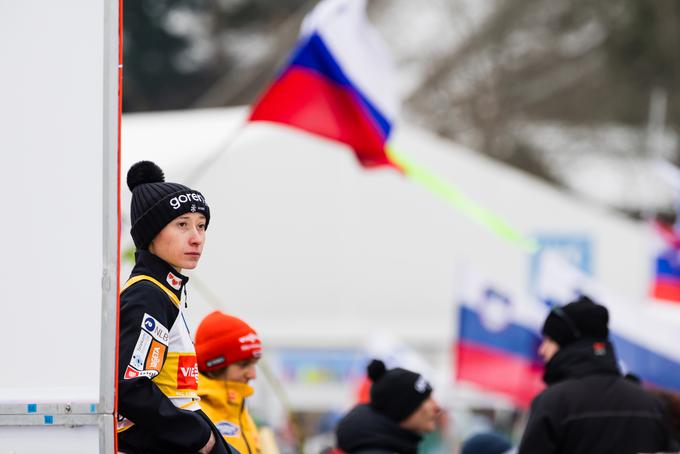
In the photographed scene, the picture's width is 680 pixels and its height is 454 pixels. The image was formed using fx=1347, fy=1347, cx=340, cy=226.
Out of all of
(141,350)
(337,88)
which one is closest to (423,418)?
(141,350)

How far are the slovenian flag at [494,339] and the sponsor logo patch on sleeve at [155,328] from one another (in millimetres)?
7543

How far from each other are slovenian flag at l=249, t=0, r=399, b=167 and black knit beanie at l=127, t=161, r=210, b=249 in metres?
4.52

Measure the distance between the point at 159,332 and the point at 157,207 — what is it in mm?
405

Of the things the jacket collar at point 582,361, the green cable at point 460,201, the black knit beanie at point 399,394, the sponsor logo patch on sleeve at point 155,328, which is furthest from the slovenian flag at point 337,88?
the sponsor logo patch on sleeve at point 155,328

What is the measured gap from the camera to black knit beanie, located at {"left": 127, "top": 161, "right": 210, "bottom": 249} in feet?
12.6

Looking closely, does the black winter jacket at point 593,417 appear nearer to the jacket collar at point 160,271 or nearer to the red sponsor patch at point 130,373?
the jacket collar at point 160,271

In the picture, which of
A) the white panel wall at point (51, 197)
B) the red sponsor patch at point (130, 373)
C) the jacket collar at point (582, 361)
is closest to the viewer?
the white panel wall at point (51, 197)

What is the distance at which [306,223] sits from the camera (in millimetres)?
18406

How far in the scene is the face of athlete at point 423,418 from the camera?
5504mm

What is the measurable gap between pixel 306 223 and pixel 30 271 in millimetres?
15076

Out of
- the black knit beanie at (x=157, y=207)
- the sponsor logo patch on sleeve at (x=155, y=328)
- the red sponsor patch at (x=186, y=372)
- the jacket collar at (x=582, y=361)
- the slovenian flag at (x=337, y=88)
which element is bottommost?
the jacket collar at (x=582, y=361)

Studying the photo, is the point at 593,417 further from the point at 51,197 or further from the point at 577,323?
the point at 51,197

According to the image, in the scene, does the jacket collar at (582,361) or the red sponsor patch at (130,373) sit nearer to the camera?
the red sponsor patch at (130,373)

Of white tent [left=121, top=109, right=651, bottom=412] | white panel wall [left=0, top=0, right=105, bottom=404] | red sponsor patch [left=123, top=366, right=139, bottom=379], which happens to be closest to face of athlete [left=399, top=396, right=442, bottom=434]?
red sponsor patch [left=123, top=366, right=139, bottom=379]
